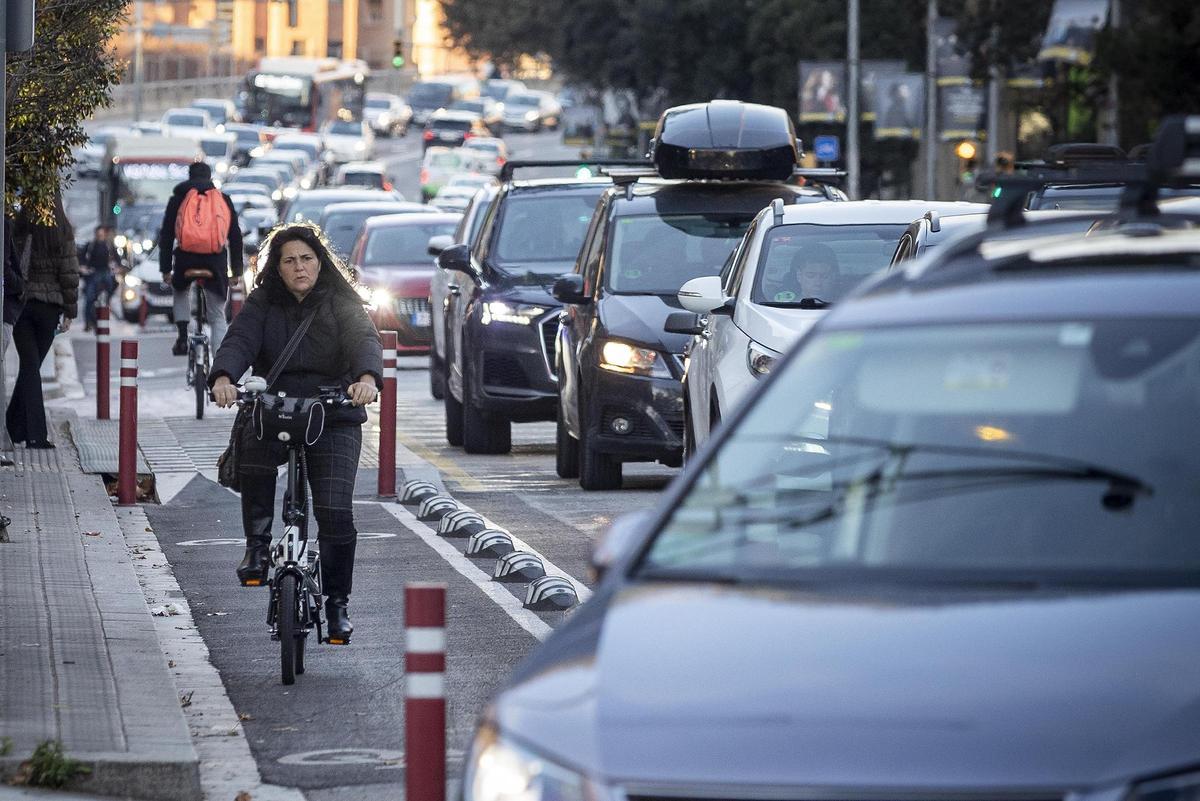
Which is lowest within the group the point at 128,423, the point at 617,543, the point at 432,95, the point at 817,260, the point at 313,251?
the point at 128,423

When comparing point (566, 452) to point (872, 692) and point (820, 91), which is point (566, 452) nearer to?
point (872, 692)

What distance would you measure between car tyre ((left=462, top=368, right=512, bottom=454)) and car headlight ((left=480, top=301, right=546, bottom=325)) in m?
0.65

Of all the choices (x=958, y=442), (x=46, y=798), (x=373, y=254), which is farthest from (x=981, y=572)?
(x=373, y=254)

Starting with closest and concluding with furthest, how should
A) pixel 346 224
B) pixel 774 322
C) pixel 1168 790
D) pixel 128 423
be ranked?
pixel 1168 790 < pixel 774 322 < pixel 128 423 < pixel 346 224

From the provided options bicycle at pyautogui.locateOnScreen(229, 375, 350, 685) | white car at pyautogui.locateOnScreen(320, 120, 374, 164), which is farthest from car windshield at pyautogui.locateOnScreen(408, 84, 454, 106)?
bicycle at pyautogui.locateOnScreen(229, 375, 350, 685)

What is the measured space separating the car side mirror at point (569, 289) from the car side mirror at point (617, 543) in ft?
34.7

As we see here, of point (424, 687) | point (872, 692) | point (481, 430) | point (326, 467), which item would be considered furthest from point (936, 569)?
point (481, 430)

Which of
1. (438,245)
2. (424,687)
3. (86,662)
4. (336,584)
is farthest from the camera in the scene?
(438,245)

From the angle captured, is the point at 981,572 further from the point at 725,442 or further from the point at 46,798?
the point at 46,798

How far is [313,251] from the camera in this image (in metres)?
9.87

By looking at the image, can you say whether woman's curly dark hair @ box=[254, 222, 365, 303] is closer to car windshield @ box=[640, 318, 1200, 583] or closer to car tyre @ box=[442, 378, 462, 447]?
car windshield @ box=[640, 318, 1200, 583]

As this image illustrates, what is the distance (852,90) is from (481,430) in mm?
44776

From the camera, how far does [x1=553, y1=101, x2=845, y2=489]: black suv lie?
15.7 meters

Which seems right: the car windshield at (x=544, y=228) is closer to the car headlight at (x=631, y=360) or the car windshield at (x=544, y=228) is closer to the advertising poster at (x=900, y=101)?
the car headlight at (x=631, y=360)
